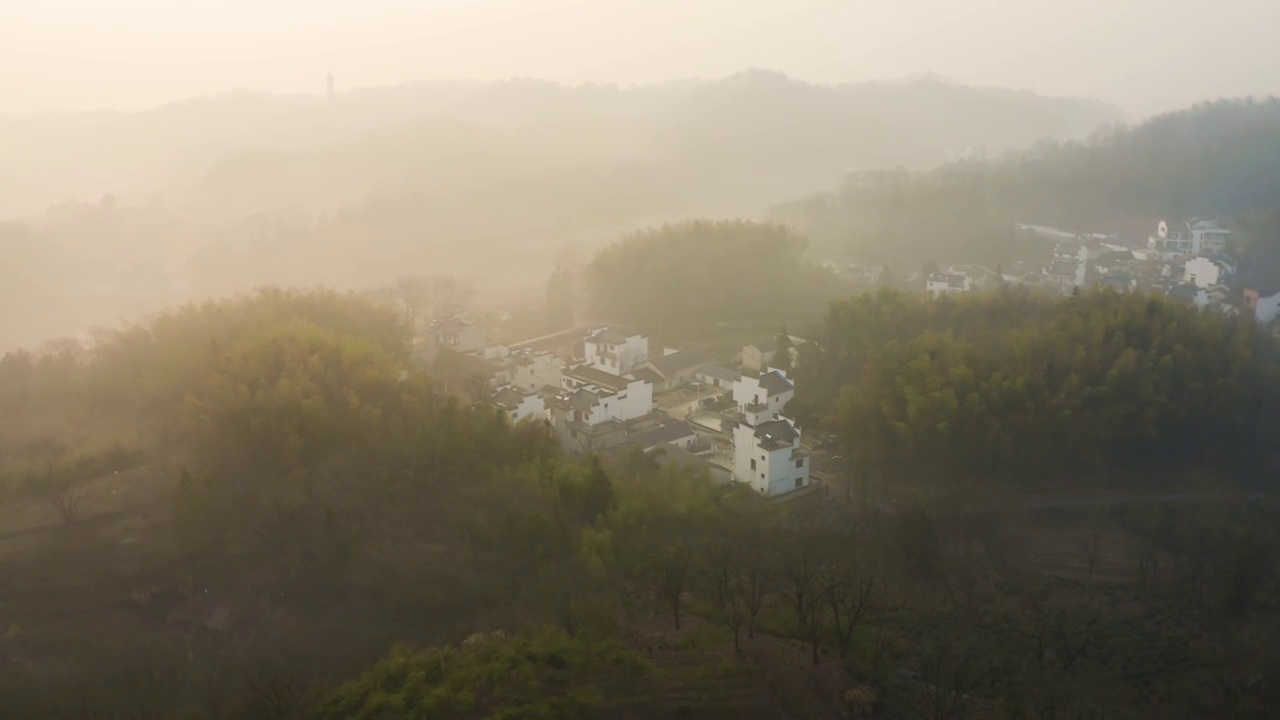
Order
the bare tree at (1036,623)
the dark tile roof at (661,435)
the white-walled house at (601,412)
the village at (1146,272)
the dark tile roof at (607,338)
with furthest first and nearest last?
the village at (1146,272), the dark tile roof at (607,338), the white-walled house at (601,412), the dark tile roof at (661,435), the bare tree at (1036,623)

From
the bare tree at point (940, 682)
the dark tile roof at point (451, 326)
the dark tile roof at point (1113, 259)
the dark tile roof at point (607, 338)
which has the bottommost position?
the bare tree at point (940, 682)

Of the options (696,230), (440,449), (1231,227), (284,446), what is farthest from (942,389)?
(1231,227)

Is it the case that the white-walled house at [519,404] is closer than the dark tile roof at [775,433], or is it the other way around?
the dark tile roof at [775,433]

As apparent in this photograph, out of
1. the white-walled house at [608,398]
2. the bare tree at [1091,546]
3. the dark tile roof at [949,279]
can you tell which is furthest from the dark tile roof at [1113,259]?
the white-walled house at [608,398]

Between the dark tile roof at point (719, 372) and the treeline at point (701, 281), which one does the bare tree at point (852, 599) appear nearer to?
the dark tile roof at point (719, 372)

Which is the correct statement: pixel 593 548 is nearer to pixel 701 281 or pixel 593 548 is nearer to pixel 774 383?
pixel 774 383

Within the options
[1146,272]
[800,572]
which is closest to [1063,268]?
[1146,272]

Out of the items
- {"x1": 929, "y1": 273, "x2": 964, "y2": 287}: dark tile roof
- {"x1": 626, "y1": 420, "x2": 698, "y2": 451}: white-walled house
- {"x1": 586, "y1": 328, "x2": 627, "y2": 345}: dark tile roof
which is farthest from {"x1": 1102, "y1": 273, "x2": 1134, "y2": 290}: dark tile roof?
{"x1": 626, "y1": 420, "x2": 698, "y2": 451}: white-walled house

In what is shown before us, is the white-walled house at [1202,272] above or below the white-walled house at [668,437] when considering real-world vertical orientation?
above
